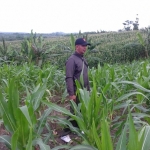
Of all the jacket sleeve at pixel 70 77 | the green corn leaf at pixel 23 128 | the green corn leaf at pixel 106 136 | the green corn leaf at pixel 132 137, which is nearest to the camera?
the green corn leaf at pixel 132 137

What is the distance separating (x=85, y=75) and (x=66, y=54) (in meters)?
11.4

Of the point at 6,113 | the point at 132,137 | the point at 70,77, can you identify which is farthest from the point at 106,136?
the point at 70,77

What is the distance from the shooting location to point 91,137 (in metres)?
1.95

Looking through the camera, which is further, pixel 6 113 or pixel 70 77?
pixel 70 77

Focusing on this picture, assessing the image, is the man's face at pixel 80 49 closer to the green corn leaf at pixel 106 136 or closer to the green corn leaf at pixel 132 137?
the green corn leaf at pixel 106 136

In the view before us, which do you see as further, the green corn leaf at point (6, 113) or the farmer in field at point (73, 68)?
the farmer in field at point (73, 68)

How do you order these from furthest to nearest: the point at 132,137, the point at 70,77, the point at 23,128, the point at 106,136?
the point at 70,77 < the point at 23,128 < the point at 106,136 < the point at 132,137

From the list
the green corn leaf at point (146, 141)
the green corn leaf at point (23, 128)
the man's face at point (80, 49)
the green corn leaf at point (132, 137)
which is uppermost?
the man's face at point (80, 49)

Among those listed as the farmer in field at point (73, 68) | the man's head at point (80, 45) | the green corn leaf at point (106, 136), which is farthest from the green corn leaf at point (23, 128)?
the man's head at point (80, 45)

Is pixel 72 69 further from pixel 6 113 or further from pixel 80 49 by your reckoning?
pixel 6 113

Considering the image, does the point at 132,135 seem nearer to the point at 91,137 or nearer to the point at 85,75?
the point at 91,137

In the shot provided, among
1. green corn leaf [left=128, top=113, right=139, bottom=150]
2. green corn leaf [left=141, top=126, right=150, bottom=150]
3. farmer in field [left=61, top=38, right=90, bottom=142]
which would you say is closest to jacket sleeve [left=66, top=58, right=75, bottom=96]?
farmer in field [left=61, top=38, right=90, bottom=142]

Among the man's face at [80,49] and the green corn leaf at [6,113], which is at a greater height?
the man's face at [80,49]

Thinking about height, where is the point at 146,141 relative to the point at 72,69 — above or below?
below
